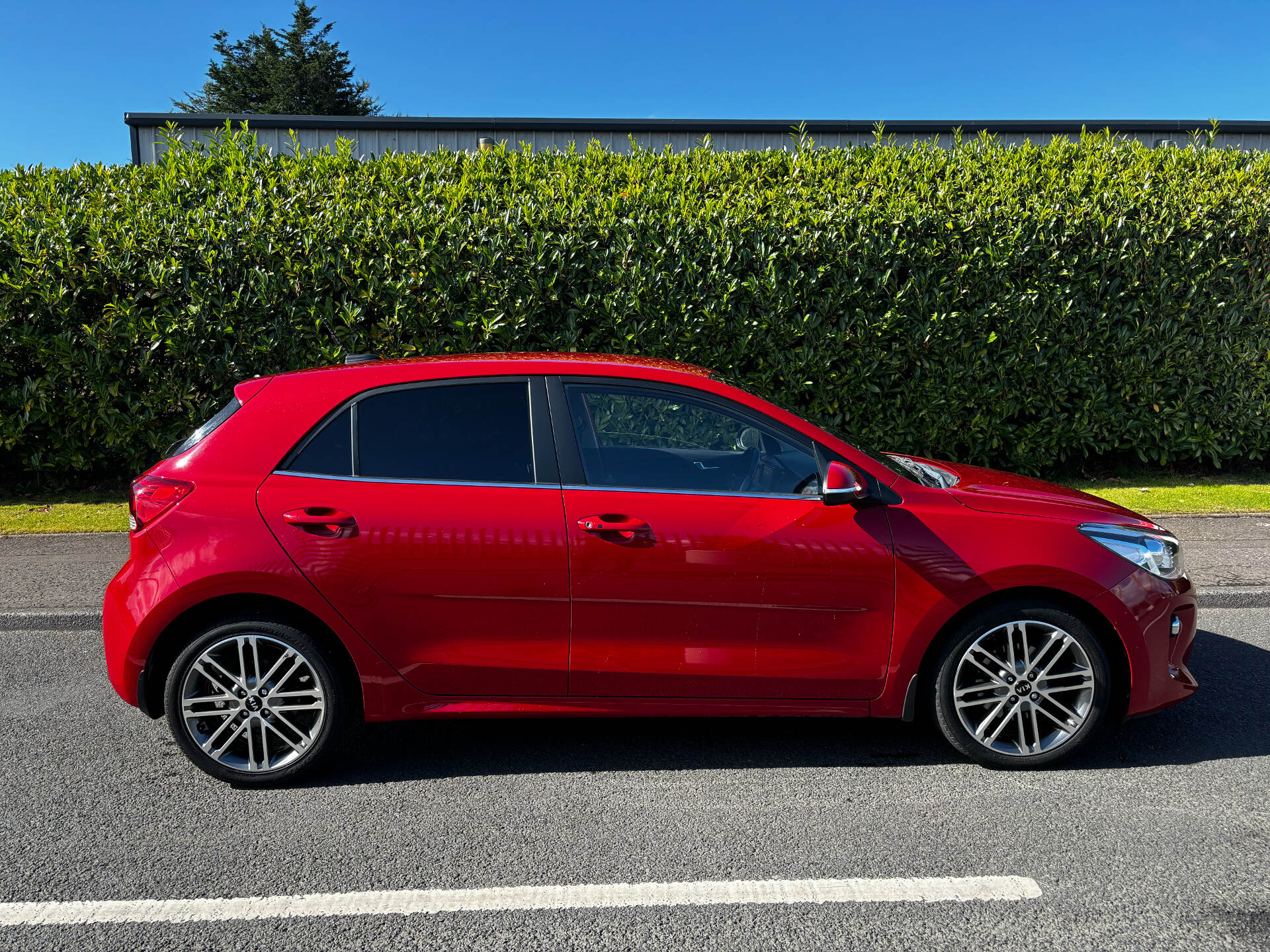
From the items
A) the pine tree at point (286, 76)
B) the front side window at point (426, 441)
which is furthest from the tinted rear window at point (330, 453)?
the pine tree at point (286, 76)

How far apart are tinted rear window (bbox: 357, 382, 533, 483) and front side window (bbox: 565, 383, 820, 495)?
241mm

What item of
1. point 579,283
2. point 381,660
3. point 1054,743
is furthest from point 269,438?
point 579,283

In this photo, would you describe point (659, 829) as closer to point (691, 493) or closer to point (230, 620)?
point (691, 493)

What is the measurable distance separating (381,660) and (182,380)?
6.10 m

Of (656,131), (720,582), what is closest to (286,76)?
(656,131)

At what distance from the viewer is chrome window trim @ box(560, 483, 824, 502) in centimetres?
369

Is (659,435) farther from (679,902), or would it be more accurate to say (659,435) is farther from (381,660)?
(679,902)

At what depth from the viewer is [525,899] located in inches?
115

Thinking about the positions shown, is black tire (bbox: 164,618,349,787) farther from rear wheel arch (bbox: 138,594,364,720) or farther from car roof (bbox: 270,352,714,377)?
car roof (bbox: 270,352,714,377)

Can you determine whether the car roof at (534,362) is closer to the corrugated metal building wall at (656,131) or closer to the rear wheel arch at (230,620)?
the rear wheel arch at (230,620)

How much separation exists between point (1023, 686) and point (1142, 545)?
0.75 metres

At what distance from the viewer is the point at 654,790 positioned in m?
3.69

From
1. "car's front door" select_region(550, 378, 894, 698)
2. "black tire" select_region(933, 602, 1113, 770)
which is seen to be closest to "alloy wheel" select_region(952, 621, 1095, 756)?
"black tire" select_region(933, 602, 1113, 770)

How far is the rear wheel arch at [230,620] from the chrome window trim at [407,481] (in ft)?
1.56
